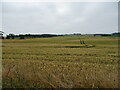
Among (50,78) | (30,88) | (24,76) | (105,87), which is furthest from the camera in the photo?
(24,76)

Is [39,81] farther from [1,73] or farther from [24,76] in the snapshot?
[1,73]

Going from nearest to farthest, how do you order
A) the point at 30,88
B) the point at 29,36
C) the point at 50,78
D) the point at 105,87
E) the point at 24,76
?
the point at 105,87 → the point at 30,88 → the point at 50,78 → the point at 24,76 → the point at 29,36

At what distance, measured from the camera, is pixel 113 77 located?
4992 mm

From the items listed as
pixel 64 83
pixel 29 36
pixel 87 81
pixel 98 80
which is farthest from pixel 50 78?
pixel 29 36

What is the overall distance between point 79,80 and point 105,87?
2.64 ft

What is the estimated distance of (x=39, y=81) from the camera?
5160mm

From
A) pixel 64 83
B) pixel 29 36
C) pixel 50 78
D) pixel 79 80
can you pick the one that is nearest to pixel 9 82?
pixel 50 78

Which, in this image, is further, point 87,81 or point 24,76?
point 24,76

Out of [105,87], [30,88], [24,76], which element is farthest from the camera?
[24,76]

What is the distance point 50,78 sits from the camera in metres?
5.29

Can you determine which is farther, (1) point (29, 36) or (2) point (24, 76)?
(1) point (29, 36)

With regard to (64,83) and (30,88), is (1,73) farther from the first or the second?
(64,83)

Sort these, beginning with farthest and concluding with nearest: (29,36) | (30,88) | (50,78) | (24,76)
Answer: (29,36) < (24,76) < (50,78) < (30,88)

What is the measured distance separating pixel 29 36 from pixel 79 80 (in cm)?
10382
